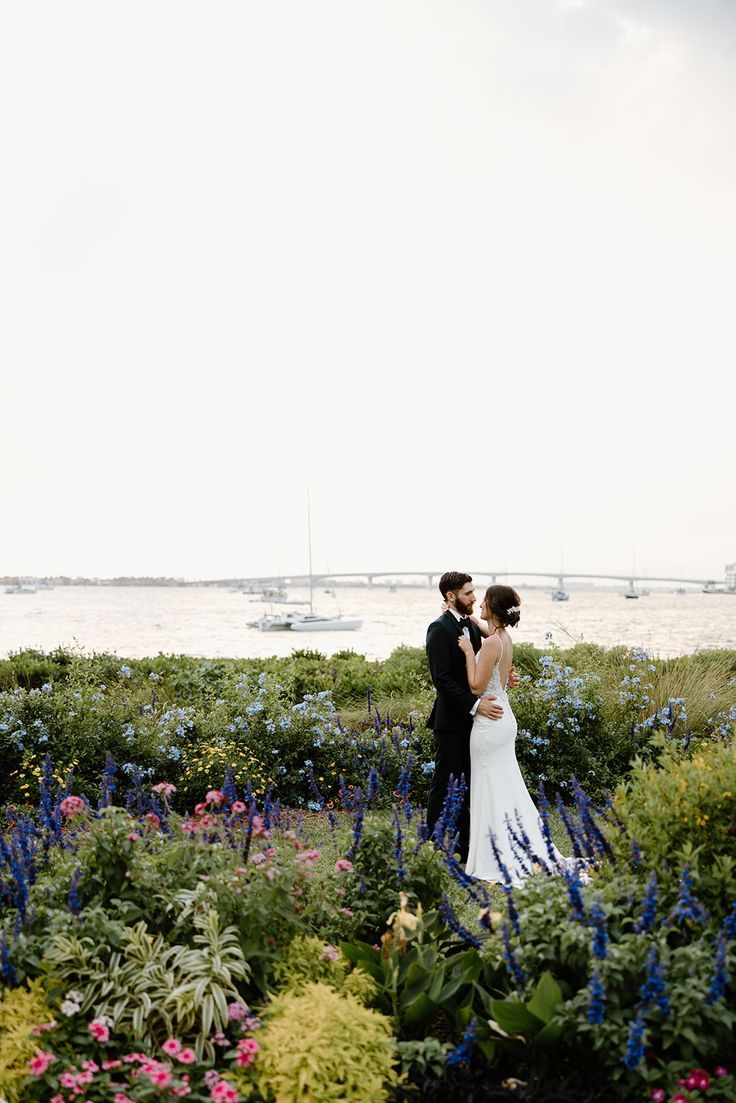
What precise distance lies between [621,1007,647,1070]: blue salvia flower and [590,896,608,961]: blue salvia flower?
0.20 meters

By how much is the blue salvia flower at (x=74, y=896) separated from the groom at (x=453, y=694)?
11.2ft

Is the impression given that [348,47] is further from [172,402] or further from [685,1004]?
[172,402]

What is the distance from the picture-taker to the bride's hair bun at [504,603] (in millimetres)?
5688

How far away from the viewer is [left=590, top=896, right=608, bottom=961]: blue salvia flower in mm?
2361

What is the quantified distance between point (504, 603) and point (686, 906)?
323 cm

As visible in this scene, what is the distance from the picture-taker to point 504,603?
18.7 feet

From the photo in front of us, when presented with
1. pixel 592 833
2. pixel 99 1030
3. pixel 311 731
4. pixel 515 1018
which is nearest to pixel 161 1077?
pixel 99 1030

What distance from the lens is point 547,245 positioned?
57.1 feet

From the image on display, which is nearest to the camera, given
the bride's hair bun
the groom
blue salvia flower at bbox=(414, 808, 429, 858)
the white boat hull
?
blue salvia flower at bbox=(414, 808, 429, 858)

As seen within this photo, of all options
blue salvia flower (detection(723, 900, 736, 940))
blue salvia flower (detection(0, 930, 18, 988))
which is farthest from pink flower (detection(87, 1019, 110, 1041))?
blue salvia flower (detection(723, 900, 736, 940))

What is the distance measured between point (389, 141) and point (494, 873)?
521 inches

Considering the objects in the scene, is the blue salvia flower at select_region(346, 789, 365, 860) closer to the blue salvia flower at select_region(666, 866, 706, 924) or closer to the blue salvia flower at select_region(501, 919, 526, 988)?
the blue salvia flower at select_region(501, 919, 526, 988)

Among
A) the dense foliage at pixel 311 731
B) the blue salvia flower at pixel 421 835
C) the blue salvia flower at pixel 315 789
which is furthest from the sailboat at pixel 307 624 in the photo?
the blue salvia flower at pixel 421 835

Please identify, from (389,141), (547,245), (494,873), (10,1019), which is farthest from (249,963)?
(547,245)
